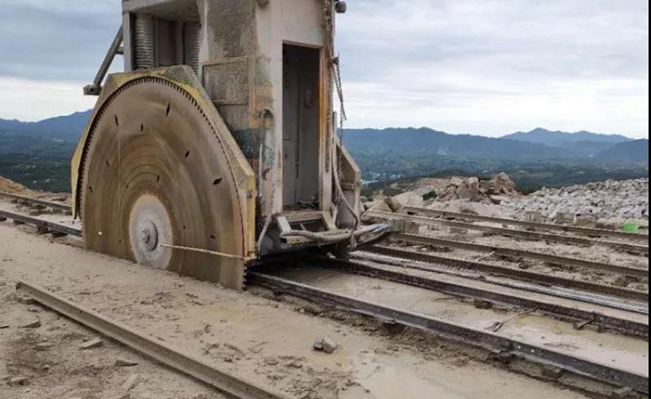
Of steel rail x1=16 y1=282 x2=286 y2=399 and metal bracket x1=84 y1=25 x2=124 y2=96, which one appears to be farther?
metal bracket x1=84 y1=25 x2=124 y2=96

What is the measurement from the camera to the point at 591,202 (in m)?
17.8

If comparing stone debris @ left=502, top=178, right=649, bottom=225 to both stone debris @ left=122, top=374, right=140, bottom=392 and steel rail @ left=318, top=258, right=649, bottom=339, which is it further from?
stone debris @ left=122, top=374, right=140, bottom=392

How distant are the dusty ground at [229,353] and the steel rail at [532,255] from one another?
171 inches

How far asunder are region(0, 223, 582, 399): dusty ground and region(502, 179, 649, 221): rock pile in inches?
383

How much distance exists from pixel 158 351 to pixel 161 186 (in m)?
3.19

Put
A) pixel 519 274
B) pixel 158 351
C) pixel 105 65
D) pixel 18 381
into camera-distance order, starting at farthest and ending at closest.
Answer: pixel 105 65, pixel 519 274, pixel 158 351, pixel 18 381

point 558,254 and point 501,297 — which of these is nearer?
point 501,297

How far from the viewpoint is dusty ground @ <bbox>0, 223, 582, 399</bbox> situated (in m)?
4.69

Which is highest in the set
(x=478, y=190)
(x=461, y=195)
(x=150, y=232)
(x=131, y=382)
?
(x=150, y=232)

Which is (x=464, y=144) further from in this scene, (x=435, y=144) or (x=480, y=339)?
(x=480, y=339)

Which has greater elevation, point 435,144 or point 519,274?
point 435,144

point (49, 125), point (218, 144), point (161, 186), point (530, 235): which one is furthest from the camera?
point (49, 125)

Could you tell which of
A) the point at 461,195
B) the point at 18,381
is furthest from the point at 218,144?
the point at 461,195

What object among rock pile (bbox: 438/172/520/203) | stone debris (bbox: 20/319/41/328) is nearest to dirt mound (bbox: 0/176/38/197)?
rock pile (bbox: 438/172/520/203)
